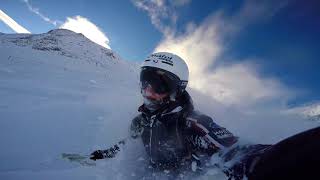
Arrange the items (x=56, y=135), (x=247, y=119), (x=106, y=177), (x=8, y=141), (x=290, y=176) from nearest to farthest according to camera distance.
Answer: (x=290, y=176), (x=106, y=177), (x=8, y=141), (x=56, y=135), (x=247, y=119)

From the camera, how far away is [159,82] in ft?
14.6

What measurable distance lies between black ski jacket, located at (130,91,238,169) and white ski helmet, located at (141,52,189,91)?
294mm

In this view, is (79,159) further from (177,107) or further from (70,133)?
(177,107)

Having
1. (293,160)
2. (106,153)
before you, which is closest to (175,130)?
(106,153)

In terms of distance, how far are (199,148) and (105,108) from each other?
3.08 metres

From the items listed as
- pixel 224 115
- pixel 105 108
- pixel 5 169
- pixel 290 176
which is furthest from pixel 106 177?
pixel 224 115

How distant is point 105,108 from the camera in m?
6.49

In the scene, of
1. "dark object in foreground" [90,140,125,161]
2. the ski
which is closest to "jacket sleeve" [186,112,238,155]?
"dark object in foreground" [90,140,125,161]

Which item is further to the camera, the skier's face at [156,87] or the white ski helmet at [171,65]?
the white ski helmet at [171,65]

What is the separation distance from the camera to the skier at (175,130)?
3707 millimetres

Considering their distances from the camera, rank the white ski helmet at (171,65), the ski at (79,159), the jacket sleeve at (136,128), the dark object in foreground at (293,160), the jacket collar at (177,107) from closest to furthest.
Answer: the dark object in foreground at (293,160), the ski at (79,159), the jacket collar at (177,107), the white ski helmet at (171,65), the jacket sleeve at (136,128)

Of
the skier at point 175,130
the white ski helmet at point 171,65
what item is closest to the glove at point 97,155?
the skier at point 175,130

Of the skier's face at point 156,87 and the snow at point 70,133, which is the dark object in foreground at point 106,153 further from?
the skier's face at point 156,87

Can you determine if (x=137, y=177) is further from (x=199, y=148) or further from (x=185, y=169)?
(x=199, y=148)
